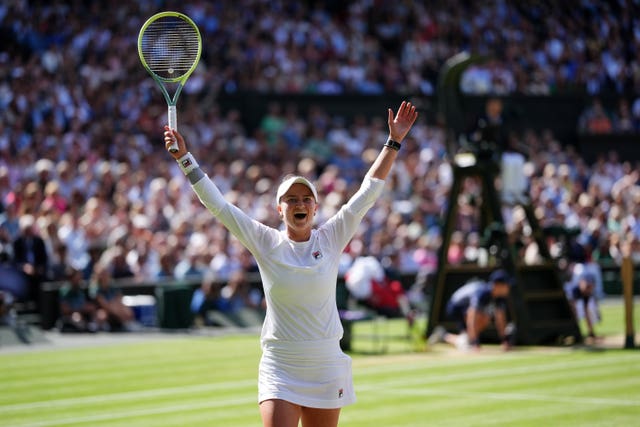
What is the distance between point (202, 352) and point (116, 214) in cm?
511

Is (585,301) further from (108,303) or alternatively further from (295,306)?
(295,306)

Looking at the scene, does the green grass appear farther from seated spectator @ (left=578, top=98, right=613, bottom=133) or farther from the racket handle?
seated spectator @ (left=578, top=98, right=613, bottom=133)

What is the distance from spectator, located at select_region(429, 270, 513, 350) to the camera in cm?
1631

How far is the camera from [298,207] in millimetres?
6375

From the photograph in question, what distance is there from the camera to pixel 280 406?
6176 mm

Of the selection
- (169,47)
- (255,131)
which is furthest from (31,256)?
(169,47)

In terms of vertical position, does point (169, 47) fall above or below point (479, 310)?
above

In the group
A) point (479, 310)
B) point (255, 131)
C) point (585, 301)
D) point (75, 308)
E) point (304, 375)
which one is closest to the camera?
point (304, 375)

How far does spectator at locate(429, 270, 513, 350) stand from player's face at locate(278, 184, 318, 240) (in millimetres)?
10121

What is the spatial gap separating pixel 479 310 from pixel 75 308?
21.8 ft

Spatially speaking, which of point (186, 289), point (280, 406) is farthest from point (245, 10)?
point (280, 406)

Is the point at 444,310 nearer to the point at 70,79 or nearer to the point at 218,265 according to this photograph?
the point at 218,265

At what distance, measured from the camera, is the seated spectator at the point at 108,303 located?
19.0 metres

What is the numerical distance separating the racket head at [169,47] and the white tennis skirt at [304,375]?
1835 mm
